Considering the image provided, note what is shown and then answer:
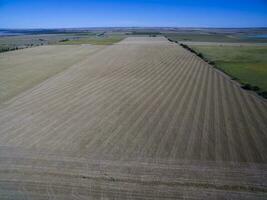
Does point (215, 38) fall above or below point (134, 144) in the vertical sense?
below

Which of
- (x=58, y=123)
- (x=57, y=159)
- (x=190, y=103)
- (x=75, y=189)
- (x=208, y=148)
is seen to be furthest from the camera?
(x=190, y=103)

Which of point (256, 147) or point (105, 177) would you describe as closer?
point (105, 177)

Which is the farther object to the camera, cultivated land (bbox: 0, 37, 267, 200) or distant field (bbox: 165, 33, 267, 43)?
distant field (bbox: 165, 33, 267, 43)

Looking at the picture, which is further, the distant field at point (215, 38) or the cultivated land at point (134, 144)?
the distant field at point (215, 38)

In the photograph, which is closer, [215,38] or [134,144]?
[134,144]

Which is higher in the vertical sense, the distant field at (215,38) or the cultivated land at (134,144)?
the cultivated land at (134,144)

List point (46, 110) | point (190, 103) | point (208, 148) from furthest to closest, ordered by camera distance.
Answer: point (190, 103), point (46, 110), point (208, 148)

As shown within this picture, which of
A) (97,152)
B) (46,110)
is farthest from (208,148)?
(46,110)

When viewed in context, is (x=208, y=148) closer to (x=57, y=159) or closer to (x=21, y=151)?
(x=57, y=159)
